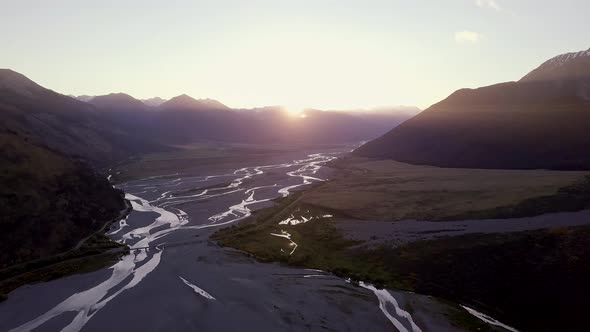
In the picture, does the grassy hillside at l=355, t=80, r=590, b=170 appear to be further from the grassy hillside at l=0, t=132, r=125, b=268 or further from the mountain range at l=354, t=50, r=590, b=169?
the grassy hillside at l=0, t=132, r=125, b=268

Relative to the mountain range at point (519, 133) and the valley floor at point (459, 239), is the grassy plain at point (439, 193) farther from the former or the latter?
the mountain range at point (519, 133)

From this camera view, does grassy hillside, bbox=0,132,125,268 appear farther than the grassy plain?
No

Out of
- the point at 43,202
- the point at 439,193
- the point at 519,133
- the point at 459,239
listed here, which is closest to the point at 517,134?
the point at 519,133

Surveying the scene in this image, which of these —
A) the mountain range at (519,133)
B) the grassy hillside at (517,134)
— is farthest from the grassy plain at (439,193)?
the mountain range at (519,133)

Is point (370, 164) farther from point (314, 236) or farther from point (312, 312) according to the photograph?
point (312, 312)

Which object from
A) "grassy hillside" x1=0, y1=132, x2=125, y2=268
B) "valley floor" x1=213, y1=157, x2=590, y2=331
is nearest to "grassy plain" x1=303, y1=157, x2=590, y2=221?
"valley floor" x1=213, y1=157, x2=590, y2=331

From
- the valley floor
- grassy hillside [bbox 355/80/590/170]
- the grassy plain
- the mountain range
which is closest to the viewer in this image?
the valley floor
